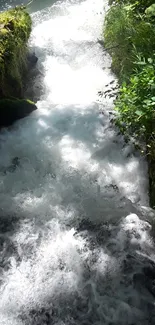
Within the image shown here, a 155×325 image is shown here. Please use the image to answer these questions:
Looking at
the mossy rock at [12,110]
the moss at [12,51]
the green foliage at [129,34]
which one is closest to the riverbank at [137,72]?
the green foliage at [129,34]

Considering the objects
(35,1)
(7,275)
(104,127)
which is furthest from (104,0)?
(7,275)

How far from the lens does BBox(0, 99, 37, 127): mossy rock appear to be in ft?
22.2

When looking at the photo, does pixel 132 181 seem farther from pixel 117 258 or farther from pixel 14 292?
pixel 14 292

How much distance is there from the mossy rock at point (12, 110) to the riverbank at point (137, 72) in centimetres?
240

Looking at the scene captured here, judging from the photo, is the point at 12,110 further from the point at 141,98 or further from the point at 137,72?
the point at 141,98

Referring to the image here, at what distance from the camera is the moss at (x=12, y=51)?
6.91 meters

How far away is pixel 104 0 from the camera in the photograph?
44.5 ft

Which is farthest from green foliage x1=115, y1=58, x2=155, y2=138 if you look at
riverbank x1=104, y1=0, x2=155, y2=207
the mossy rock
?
the mossy rock

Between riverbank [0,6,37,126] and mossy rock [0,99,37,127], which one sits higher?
riverbank [0,6,37,126]

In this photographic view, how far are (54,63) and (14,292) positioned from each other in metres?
7.29

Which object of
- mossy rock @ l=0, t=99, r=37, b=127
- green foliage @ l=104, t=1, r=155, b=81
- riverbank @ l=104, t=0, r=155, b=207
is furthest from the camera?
mossy rock @ l=0, t=99, r=37, b=127

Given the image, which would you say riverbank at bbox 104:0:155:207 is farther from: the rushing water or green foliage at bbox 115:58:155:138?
the rushing water

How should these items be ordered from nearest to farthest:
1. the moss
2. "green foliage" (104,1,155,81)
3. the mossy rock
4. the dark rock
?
"green foliage" (104,1,155,81) → the mossy rock → the moss → the dark rock

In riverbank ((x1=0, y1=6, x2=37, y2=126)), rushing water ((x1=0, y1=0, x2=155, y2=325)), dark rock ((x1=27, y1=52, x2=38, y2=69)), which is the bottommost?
rushing water ((x1=0, y1=0, x2=155, y2=325))
